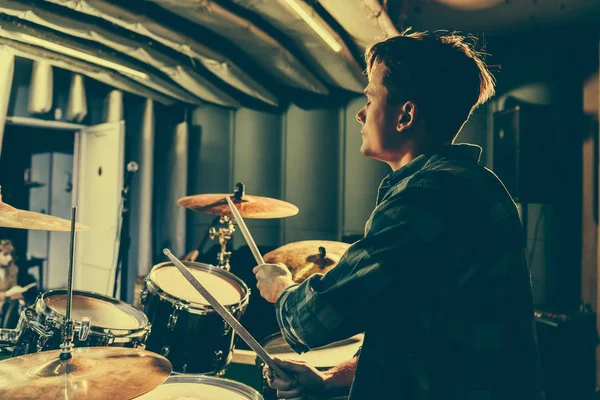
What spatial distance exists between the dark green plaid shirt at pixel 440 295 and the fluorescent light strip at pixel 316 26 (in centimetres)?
243

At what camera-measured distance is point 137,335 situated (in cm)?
207

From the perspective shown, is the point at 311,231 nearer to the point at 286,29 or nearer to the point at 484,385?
the point at 286,29

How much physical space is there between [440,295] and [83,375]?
111 cm

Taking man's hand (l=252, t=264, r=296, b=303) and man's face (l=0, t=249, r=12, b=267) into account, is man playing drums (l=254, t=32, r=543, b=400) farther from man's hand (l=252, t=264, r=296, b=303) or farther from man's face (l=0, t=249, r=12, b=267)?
man's face (l=0, t=249, r=12, b=267)

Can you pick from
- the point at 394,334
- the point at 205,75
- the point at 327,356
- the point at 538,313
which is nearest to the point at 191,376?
the point at 327,356

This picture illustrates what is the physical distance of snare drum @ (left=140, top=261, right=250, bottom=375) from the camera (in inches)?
95.4

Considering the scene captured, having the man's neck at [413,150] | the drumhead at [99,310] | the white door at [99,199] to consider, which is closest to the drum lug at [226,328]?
the drumhead at [99,310]

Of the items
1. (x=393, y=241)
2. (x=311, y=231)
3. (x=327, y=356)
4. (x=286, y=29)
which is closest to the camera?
(x=393, y=241)

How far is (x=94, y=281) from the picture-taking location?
6.05 m

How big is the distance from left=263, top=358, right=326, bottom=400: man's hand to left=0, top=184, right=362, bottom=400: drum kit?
41cm

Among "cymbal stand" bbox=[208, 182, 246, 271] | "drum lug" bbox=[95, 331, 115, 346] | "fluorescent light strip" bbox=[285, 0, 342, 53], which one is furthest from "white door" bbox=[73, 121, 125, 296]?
"drum lug" bbox=[95, 331, 115, 346]

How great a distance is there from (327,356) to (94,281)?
14.7 feet

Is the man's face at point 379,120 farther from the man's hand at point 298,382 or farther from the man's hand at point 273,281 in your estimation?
the man's hand at point 298,382

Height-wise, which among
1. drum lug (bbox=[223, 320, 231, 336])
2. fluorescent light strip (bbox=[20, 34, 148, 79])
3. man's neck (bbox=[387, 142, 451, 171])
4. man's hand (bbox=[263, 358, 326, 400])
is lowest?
drum lug (bbox=[223, 320, 231, 336])
